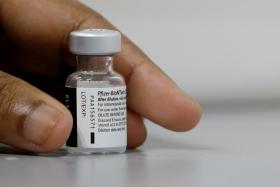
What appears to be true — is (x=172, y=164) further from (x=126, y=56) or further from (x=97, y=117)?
(x=126, y=56)

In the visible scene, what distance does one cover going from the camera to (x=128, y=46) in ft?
4.28

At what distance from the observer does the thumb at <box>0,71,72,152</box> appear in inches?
44.1

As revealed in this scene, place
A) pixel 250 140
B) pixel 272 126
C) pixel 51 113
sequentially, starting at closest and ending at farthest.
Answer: pixel 51 113 < pixel 250 140 < pixel 272 126

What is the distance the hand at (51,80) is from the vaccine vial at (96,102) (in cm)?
3

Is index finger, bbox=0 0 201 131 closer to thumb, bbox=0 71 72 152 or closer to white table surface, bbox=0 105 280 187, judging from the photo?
white table surface, bbox=0 105 280 187

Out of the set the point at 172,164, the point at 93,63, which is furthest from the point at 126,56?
the point at 172,164

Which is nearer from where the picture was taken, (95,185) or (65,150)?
(95,185)

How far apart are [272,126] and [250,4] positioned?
54cm

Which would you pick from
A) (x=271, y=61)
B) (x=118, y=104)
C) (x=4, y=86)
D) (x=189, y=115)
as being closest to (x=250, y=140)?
(x=189, y=115)

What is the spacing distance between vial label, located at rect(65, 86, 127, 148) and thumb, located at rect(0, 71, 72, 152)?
0.08 feet

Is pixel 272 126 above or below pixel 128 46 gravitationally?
below

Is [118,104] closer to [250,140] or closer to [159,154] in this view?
[159,154]

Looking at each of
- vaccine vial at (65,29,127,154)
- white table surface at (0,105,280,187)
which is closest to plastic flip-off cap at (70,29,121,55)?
vaccine vial at (65,29,127,154)

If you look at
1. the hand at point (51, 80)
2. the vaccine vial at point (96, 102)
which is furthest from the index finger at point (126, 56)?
the vaccine vial at point (96, 102)
